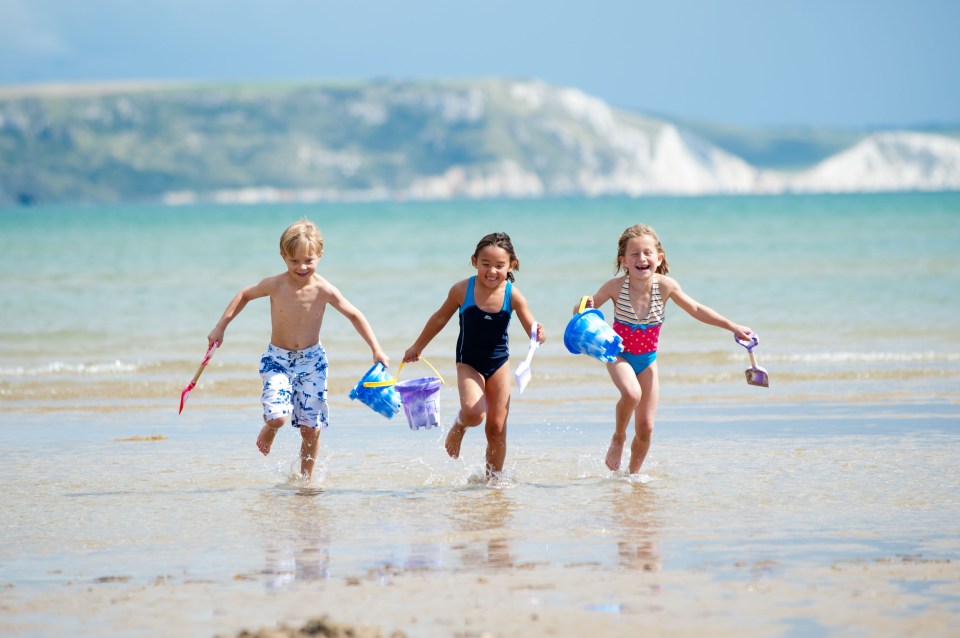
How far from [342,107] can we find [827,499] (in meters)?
196

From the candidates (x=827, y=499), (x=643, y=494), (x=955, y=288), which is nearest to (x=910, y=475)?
(x=827, y=499)

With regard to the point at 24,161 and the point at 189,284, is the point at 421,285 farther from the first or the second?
the point at 24,161

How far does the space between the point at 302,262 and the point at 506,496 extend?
1891mm

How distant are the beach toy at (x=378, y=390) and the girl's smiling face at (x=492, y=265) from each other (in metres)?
0.86

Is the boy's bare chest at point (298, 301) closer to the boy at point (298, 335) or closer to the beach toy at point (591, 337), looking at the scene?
the boy at point (298, 335)

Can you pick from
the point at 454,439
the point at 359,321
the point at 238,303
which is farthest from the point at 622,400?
the point at 238,303

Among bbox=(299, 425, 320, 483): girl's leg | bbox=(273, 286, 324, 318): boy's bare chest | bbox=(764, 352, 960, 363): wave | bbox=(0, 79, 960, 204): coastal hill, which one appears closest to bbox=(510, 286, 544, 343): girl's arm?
bbox=(273, 286, 324, 318): boy's bare chest

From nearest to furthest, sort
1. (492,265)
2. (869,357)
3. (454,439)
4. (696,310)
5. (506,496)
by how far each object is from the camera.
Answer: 1. (506,496)
2. (492,265)
3. (454,439)
4. (696,310)
5. (869,357)

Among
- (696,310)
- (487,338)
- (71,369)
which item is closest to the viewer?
(487,338)

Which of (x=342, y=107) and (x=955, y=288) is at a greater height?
(x=342, y=107)

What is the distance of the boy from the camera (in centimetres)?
800

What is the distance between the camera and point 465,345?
322 inches

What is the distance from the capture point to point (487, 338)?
320 inches

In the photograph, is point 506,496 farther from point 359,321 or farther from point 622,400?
point 359,321
